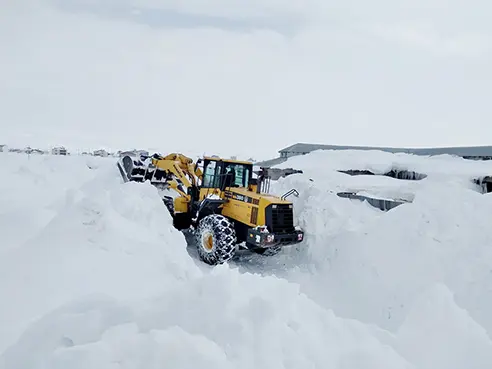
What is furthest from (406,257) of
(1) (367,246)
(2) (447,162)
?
(2) (447,162)

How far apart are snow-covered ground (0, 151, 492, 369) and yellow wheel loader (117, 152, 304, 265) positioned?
81cm

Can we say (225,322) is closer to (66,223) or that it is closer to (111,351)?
(111,351)

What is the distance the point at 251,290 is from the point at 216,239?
5.73 meters

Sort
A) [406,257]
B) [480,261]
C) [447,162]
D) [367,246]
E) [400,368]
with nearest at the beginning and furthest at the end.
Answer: [400,368], [480,261], [406,257], [367,246], [447,162]

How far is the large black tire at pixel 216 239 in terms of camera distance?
9.12 metres

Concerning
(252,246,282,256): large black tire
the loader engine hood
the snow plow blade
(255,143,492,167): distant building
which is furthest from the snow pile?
(255,143,492,167): distant building

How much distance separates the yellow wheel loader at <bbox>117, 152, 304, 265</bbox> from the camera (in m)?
9.14

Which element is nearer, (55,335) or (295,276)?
(55,335)

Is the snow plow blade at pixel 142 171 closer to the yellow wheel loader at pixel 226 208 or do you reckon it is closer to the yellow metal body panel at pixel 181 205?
the yellow wheel loader at pixel 226 208

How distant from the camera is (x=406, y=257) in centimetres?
826

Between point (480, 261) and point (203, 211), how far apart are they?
230 inches

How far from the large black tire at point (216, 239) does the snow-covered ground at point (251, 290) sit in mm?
783

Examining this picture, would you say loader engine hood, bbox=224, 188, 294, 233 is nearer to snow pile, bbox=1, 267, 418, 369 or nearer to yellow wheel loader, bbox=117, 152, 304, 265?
yellow wheel loader, bbox=117, 152, 304, 265

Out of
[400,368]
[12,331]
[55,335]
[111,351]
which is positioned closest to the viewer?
[111,351]
